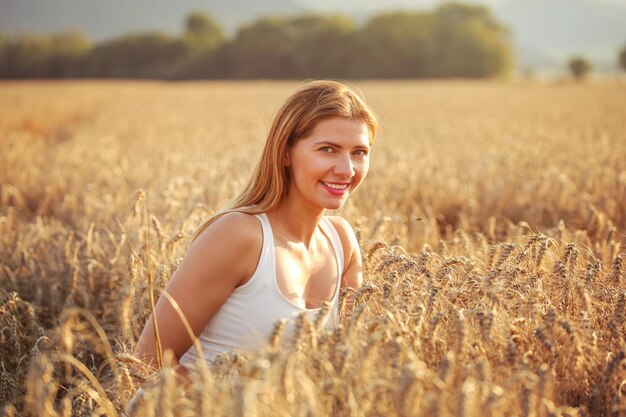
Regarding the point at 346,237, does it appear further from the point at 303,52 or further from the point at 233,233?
the point at 303,52

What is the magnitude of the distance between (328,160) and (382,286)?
56 centimetres

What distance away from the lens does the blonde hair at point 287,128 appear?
7.42 ft

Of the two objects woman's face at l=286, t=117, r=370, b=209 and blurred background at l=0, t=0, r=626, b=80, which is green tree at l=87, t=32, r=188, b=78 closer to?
blurred background at l=0, t=0, r=626, b=80

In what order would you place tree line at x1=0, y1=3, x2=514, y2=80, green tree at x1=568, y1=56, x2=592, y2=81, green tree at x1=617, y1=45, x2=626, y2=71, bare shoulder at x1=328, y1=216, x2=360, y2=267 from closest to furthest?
bare shoulder at x1=328, y1=216, x2=360, y2=267 → green tree at x1=568, y1=56, x2=592, y2=81 → tree line at x1=0, y1=3, x2=514, y2=80 → green tree at x1=617, y1=45, x2=626, y2=71

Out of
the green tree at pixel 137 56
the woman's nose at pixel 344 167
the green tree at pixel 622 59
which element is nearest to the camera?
the woman's nose at pixel 344 167

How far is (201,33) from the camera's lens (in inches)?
3172

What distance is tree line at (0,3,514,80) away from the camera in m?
59.6

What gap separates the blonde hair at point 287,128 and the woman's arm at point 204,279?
164 millimetres

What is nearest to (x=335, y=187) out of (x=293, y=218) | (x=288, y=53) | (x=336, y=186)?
(x=336, y=186)

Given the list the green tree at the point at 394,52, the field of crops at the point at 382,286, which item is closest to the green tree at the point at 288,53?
the green tree at the point at 394,52

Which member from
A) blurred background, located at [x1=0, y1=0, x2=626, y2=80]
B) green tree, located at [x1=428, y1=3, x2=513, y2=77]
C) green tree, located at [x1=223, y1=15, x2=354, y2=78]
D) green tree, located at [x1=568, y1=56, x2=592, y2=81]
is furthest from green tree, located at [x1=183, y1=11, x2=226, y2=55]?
green tree, located at [x1=568, y1=56, x2=592, y2=81]

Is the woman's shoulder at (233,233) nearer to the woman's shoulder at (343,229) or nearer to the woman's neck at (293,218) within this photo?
the woman's neck at (293,218)

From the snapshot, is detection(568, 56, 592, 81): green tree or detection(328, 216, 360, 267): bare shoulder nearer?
detection(328, 216, 360, 267): bare shoulder

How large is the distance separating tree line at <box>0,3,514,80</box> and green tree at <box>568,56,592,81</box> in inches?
238
